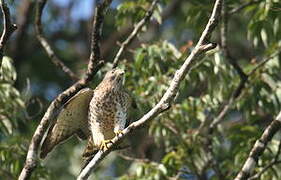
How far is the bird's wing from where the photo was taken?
623cm

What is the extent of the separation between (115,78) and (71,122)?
52cm

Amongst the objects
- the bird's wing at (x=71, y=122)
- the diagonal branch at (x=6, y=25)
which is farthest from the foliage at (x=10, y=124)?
the diagonal branch at (x=6, y=25)

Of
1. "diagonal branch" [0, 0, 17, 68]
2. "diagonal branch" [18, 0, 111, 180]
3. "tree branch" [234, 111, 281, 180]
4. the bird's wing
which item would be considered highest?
"diagonal branch" [0, 0, 17, 68]

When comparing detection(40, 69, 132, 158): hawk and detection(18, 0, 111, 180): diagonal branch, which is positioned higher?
detection(18, 0, 111, 180): diagonal branch

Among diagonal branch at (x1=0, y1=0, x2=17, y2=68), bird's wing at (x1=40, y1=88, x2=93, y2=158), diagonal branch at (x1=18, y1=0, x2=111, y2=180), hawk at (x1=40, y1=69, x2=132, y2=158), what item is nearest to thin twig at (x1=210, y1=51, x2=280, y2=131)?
hawk at (x1=40, y1=69, x2=132, y2=158)

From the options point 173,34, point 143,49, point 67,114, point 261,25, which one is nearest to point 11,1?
point 67,114

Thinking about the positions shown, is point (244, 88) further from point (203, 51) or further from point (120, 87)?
point (203, 51)

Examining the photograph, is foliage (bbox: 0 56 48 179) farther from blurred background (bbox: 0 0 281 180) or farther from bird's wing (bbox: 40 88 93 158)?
bird's wing (bbox: 40 88 93 158)

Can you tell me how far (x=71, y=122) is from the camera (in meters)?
6.47

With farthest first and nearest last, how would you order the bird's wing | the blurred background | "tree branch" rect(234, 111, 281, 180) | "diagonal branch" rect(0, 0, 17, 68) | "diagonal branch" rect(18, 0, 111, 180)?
the blurred background → the bird's wing → "tree branch" rect(234, 111, 281, 180) → "diagonal branch" rect(18, 0, 111, 180) → "diagonal branch" rect(0, 0, 17, 68)

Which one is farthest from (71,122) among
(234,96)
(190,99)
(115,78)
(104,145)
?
(234,96)

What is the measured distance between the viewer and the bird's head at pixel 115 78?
21.4 feet

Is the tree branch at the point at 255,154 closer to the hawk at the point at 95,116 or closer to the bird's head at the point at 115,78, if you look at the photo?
the hawk at the point at 95,116

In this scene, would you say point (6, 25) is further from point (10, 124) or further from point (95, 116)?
point (10, 124)
